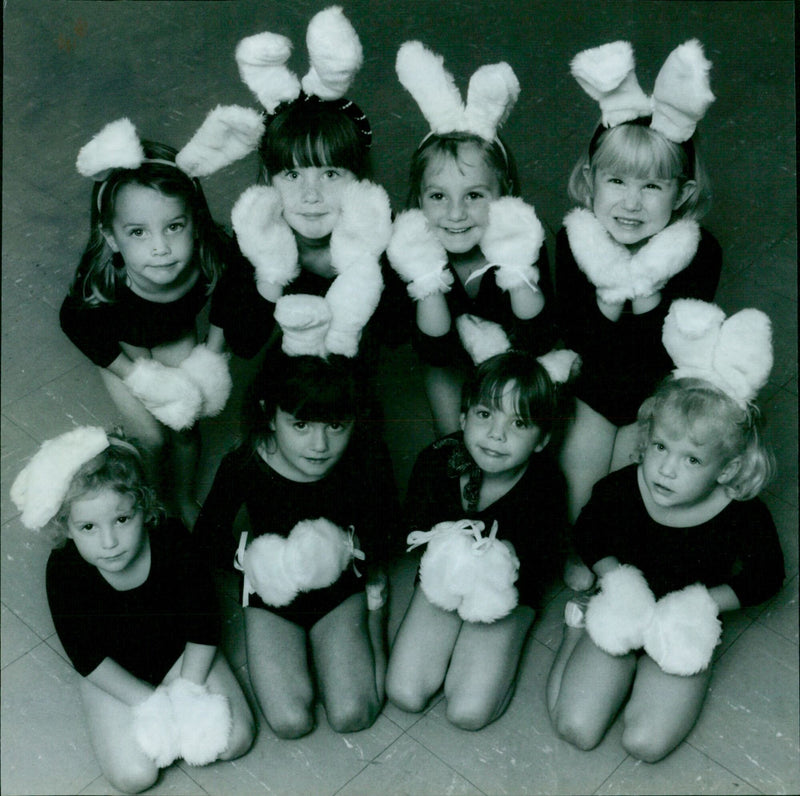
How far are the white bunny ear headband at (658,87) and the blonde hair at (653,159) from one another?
0.05 feet

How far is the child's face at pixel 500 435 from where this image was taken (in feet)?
4.58

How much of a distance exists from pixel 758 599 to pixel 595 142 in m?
0.75

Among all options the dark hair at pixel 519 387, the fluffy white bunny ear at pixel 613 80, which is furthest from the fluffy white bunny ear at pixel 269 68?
the dark hair at pixel 519 387

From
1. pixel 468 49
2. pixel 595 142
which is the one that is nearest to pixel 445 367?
pixel 595 142

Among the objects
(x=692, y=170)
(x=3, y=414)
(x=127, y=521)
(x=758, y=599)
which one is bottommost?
(x=3, y=414)

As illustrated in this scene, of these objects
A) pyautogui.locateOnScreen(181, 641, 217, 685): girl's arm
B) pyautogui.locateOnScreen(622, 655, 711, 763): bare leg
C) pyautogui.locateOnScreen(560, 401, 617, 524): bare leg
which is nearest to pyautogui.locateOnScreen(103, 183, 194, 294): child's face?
pyautogui.locateOnScreen(181, 641, 217, 685): girl's arm

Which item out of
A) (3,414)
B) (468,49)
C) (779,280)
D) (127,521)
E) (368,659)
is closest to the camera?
(127,521)

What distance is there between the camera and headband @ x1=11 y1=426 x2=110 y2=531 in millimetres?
1295

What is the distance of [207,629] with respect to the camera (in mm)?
1428

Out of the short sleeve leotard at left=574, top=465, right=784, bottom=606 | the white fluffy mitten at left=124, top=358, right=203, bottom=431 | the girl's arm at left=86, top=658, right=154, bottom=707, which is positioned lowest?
the girl's arm at left=86, top=658, right=154, bottom=707

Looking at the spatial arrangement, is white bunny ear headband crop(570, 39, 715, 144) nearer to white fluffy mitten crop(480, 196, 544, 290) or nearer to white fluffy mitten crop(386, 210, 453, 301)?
white fluffy mitten crop(480, 196, 544, 290)

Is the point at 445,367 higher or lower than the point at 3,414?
higher

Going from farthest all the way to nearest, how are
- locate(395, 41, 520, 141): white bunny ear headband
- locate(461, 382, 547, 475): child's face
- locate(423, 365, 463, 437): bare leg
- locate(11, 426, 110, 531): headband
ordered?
1. locate(423, 365, 463, 437): bare leg
2. locate(395, 41, 520, 141): white bunny ear headband
3. locate(461, 382, 547, 475): child's face
4. locate(11, 426, 110, 531): headband

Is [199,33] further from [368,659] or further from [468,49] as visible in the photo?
[368,659]
